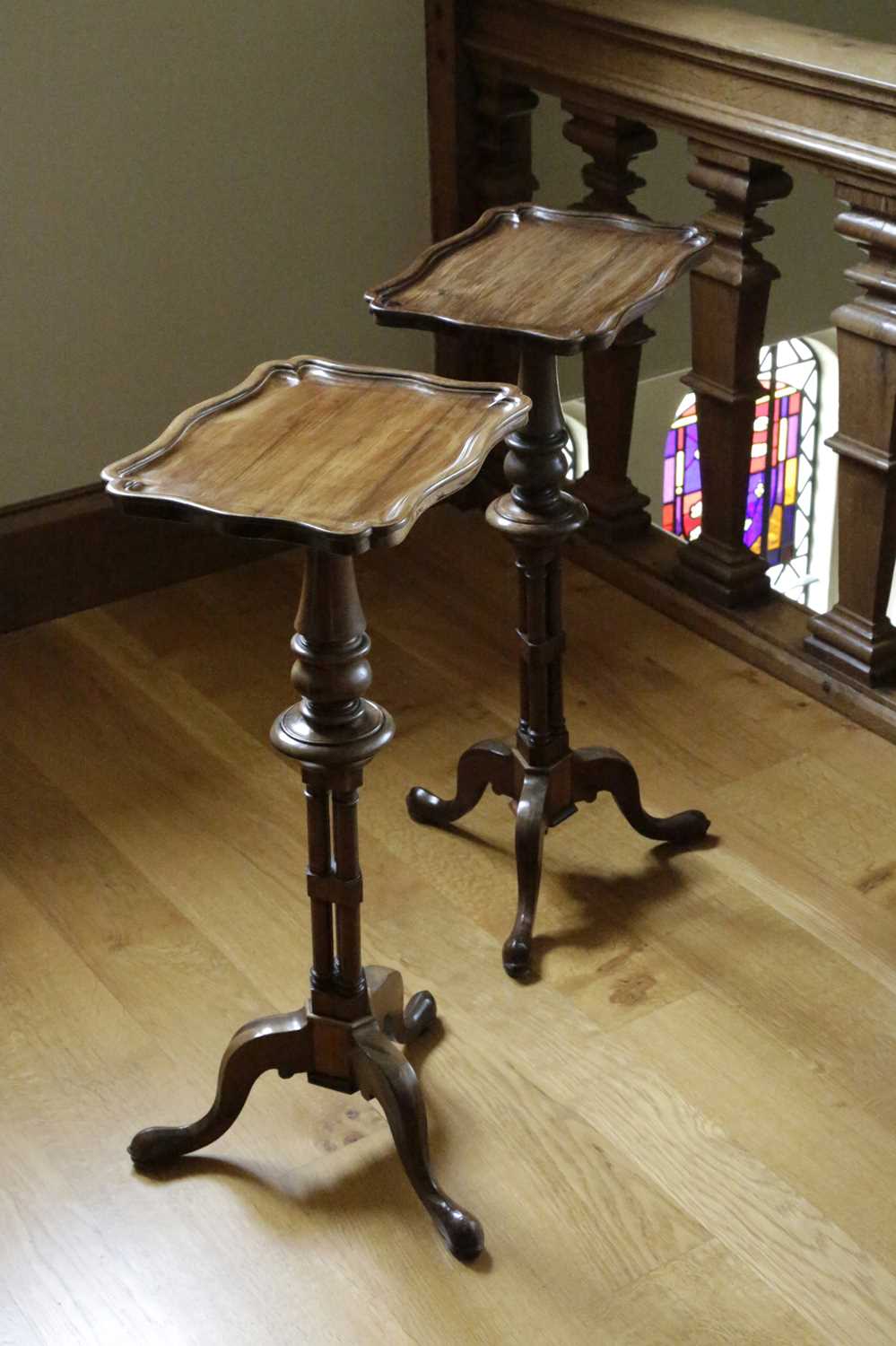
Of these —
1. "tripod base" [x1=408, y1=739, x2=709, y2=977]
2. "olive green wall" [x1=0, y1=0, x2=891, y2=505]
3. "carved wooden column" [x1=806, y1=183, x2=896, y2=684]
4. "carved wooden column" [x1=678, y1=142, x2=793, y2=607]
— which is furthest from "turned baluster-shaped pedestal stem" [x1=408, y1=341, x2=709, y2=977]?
"olive green wall" [x1=0, y1=0, x2=891, y2=505]

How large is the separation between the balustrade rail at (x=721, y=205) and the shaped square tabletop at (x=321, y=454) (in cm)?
96

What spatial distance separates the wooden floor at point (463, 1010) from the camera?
6.17ft

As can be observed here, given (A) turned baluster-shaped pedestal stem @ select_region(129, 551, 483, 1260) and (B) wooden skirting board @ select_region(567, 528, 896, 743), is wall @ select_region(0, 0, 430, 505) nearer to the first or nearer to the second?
(B) wooden skirting board @ select_region(567, 528, 896, 743)

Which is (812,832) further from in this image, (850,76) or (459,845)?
(850,76)

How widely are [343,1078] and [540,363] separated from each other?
910 mm

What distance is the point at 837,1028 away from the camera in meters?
2.21

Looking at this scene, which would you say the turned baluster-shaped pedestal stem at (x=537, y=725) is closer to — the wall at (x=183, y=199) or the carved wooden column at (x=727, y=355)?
the carved wooden column at (x=727, y=355)

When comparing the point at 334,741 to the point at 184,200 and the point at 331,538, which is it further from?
the point at 184,200

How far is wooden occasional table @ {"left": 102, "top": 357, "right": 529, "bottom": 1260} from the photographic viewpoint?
168 cm

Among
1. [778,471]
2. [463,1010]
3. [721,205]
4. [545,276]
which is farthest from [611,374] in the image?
[778,471]

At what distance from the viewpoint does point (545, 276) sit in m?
2.22

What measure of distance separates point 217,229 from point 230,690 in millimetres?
879

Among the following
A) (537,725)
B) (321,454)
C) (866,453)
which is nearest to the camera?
(321,454)

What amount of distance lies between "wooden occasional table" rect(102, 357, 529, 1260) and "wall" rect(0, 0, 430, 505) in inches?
48.8
